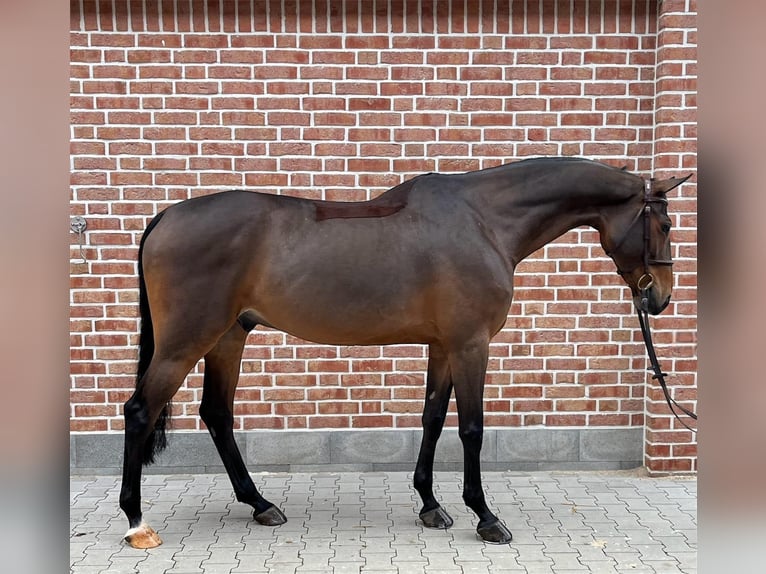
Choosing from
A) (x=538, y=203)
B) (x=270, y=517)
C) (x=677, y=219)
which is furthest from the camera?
(x=677, y=219)

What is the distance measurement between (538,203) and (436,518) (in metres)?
1.74

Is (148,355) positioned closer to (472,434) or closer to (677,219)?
(472,434)

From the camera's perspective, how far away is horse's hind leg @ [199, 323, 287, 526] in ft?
12.5

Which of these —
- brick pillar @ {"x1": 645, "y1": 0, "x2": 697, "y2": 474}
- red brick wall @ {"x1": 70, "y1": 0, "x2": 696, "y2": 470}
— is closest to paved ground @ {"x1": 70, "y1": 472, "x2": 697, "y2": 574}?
brick pillar @ {"x1": 645, "y1": 0, "x2": 697, "y2": 474}

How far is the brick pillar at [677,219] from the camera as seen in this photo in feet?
14.8

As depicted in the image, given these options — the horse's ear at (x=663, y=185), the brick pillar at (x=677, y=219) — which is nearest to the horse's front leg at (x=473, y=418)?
the horse's ear at (x=663, y=185)

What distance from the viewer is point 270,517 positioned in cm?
377

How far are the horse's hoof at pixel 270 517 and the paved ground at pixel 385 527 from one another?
0.16ft

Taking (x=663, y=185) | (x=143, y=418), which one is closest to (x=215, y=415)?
(x=143, y=418)

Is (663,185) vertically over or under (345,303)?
over

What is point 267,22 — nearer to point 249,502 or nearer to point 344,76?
point 344,76

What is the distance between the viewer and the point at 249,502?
12.6 feet

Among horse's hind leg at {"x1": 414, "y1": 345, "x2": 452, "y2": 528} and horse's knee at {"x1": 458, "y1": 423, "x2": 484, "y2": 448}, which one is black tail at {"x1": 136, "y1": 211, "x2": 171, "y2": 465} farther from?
horse's knee at {"x1": 458, "y1": 423, "x2": 484, "y2": 448}
